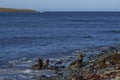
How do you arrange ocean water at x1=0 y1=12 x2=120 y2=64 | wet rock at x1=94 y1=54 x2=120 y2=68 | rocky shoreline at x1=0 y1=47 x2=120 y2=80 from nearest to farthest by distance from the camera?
rocky shoreline at x1=0 y1=47 x2=120 y2=80
wet rock at x1=94 y1=54 x2=120 y2=68
ocean water at x1=0 y1=12 x2=120 y2=64

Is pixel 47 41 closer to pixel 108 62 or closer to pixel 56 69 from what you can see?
pixel 56 69

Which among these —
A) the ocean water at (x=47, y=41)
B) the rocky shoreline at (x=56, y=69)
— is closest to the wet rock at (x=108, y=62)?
the rocky shoreline at (x=56, y=69)

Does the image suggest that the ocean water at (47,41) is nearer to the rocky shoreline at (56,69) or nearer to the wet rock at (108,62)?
the rocky shoreline at (56,69)

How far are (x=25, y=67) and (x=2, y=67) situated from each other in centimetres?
200

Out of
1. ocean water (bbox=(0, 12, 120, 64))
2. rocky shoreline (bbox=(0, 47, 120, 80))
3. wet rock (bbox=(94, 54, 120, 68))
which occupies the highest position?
wet rock (bbox=(94, 54, 120, 68))

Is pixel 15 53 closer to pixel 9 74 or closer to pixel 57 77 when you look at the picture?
pixel 9 74

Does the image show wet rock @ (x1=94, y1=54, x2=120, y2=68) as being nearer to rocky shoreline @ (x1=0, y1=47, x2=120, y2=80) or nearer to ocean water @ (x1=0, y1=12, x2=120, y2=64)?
rocky shoreline @ (x1=0, y1=47, x2=120, y2=80)

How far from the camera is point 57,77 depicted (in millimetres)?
28672

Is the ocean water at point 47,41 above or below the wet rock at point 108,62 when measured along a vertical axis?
below

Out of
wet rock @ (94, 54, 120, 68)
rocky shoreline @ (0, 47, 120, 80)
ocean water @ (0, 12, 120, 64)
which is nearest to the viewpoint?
rocky shoreline @ (0, 47, 120, 80)

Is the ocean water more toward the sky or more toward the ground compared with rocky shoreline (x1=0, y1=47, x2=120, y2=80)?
more toward the ground

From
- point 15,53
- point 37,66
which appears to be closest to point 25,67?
point 37,66

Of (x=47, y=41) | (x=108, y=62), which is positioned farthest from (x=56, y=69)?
(x=47, y=41)

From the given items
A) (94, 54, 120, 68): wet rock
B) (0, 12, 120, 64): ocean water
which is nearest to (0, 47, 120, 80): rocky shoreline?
(94, 54, 120, 68): wet rock
